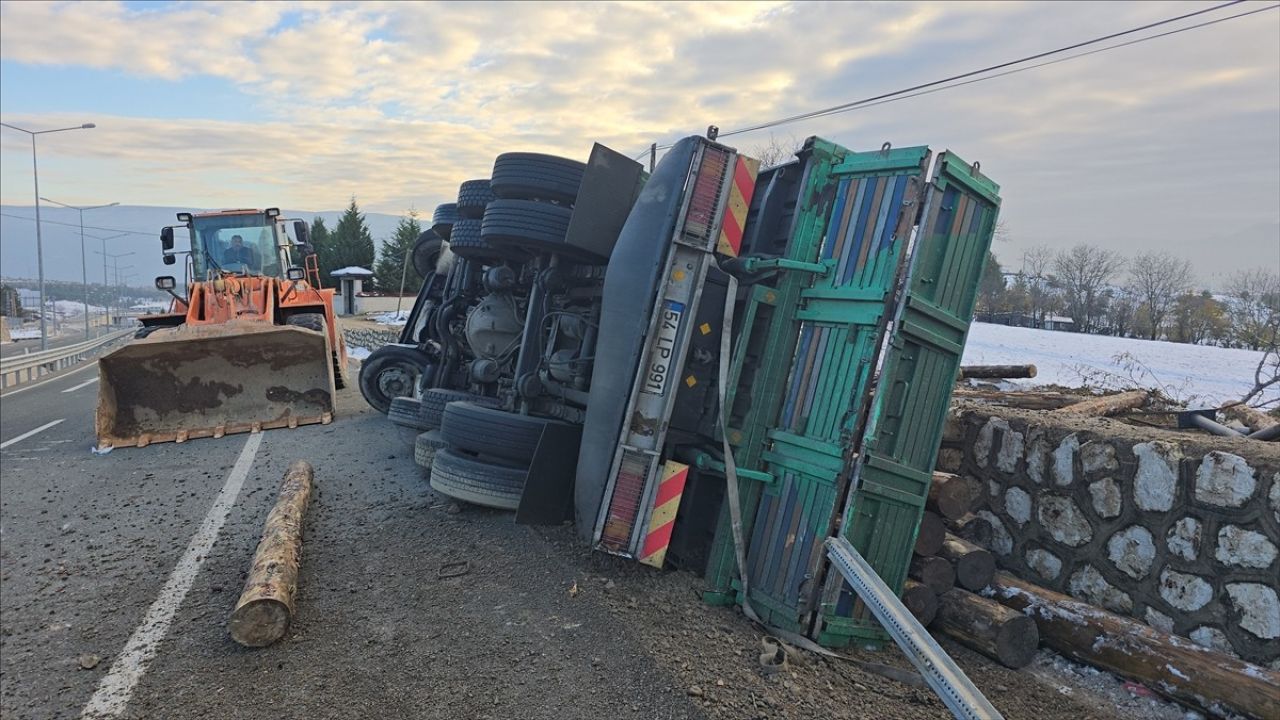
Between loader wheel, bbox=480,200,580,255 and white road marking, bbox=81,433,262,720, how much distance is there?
2841mm

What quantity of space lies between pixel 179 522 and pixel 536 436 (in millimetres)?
2688

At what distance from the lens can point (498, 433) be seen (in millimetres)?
4629

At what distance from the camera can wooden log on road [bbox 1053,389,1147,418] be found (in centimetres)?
486

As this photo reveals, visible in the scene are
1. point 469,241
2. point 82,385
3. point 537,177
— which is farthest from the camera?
point 82,385

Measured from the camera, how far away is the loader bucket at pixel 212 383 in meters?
7.62

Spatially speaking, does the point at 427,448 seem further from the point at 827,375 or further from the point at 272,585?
the point at 827,375

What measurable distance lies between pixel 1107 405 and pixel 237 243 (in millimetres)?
11337

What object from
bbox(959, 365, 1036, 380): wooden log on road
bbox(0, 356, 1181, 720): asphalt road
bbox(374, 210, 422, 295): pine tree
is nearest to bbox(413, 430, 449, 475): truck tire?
bbox(0, 356, 1181, 720): asphalt road

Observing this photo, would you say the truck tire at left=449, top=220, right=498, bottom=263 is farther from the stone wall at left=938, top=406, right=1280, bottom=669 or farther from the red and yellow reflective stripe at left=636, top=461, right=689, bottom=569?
the stone wall at left=938, top=406, right=1280, bottom=669

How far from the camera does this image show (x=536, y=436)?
15.1ft

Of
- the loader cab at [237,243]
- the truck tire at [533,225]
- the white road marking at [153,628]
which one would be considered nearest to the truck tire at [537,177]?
the truck tire at [533,225]

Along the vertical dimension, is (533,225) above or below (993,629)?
above

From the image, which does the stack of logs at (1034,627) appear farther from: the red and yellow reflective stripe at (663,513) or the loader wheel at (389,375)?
the loader wheel at (389,375)

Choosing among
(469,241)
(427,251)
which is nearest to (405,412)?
(469,241)
